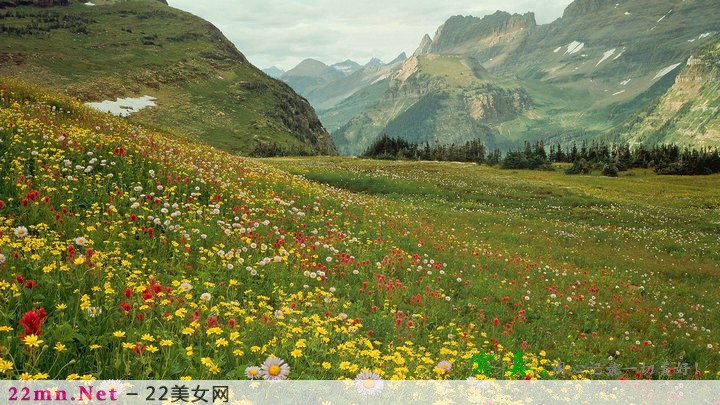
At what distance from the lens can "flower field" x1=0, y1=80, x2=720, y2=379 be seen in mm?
4992

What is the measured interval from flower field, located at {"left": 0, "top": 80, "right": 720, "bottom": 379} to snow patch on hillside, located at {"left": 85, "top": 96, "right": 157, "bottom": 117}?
164038 mm

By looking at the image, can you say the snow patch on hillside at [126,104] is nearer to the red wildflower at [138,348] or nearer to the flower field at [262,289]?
the flower field at [262,289]

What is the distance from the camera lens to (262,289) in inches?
310

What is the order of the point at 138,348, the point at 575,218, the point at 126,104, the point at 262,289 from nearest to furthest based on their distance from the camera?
the point at 138,348, the point at 262,289, the point at 575,218, the point at 126,104

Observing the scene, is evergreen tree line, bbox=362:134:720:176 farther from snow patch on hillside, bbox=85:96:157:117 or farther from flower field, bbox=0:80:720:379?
snow patch on hillside, bbox=85:96:157:117

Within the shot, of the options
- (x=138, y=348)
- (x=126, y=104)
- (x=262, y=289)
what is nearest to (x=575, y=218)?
(x=262, y=289)

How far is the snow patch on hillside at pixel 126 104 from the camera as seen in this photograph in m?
158

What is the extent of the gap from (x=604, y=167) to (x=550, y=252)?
280ft

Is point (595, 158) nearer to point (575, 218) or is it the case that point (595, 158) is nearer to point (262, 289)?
point (575, 218)

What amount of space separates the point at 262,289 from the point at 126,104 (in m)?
194

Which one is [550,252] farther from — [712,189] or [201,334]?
[712,189]

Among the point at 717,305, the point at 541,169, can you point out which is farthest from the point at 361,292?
the point at 541,169

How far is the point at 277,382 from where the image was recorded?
462 centimetres

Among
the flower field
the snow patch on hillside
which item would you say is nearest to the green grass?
the flower field
